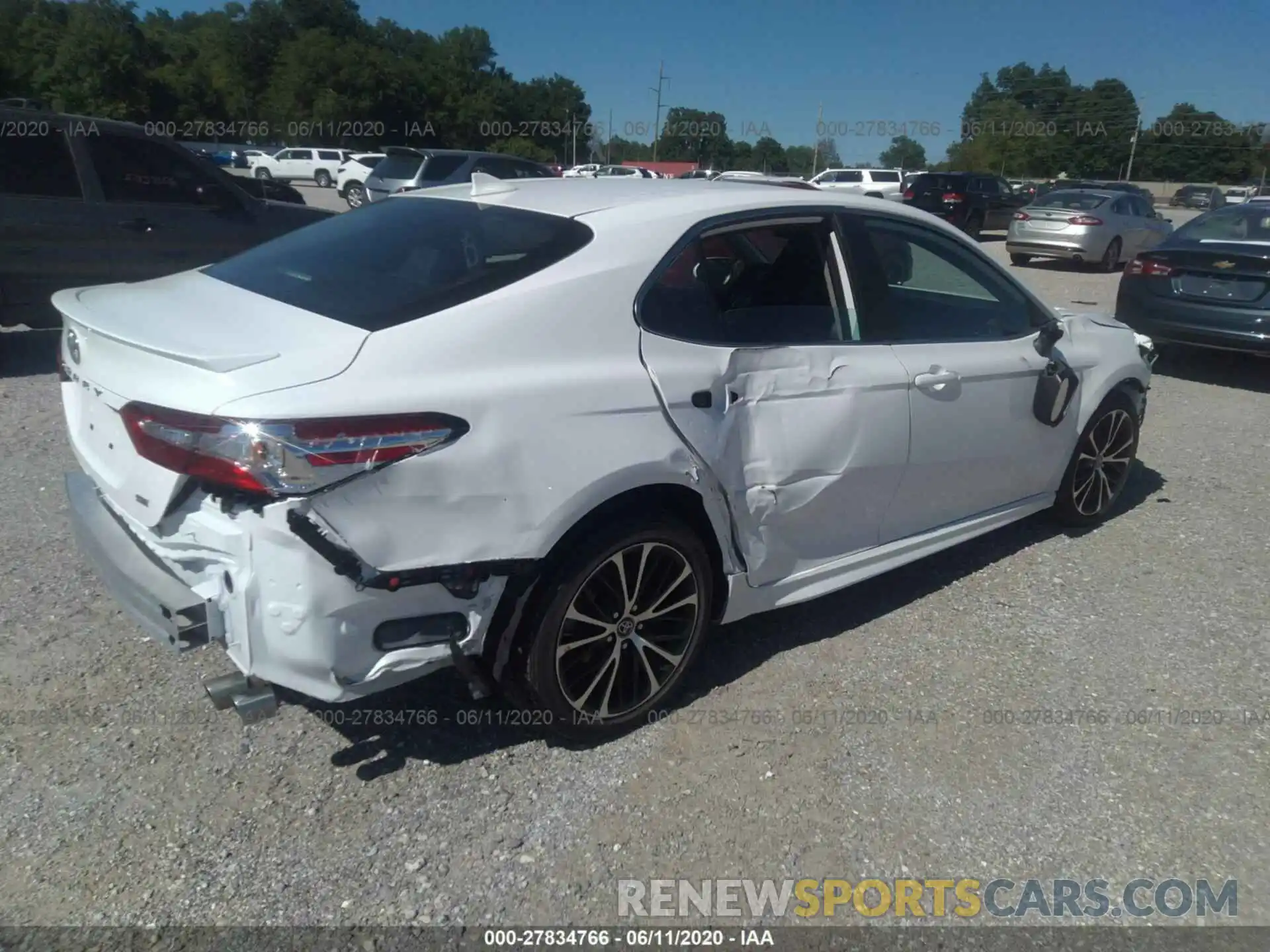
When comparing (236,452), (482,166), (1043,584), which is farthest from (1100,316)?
(482,166)

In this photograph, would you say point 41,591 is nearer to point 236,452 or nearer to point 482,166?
point 236,452

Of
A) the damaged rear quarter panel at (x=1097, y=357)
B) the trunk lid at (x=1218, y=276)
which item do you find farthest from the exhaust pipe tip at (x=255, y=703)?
the trunk lid at (x=1218, y=276)

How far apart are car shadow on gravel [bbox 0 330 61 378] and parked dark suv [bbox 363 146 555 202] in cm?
804

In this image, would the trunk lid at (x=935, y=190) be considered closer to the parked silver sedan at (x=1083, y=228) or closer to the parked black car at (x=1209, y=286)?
the parked silver sedan at (x=1083, y=228)

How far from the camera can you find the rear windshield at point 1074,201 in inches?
652

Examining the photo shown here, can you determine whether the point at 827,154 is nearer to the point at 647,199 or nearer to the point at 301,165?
the point at 301,165

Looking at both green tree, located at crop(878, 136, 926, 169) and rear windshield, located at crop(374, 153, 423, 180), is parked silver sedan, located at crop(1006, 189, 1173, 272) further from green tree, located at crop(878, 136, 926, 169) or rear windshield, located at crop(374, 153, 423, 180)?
green tree, located at crop(878, 136, 926, 169)

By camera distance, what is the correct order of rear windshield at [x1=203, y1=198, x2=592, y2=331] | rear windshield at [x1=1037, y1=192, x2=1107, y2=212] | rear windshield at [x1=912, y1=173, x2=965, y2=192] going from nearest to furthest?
rear windshield at [x1=203, y1=198, x2=592, y2=331] → rear windshield at [x1=1037, y1=192, x2=1107, y2=212] → rear windshield at [x1=912, y1=173, x2=965, y2=192]

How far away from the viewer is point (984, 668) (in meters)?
3.54

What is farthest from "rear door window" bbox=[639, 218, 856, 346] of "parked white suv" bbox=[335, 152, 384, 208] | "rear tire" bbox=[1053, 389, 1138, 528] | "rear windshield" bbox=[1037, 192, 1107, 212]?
"parked white suv" bbox=[335, 152, 384, 208]

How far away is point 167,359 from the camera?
243 centimetres

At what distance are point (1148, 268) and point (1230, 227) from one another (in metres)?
0.94

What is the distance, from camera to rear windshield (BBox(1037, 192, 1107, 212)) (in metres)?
16.6

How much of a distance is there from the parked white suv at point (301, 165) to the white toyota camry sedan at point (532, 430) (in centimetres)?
3897
